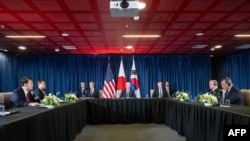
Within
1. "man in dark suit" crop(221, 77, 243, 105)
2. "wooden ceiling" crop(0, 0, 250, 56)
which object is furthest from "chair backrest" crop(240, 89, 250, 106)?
"wooden ceiling" crop(0, 0, 250, 56)

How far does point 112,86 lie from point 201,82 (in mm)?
5210

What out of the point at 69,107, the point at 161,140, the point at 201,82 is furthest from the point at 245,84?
the point at 69,107

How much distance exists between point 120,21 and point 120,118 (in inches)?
127

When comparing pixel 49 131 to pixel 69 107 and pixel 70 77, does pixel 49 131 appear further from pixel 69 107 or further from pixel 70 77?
pixel 70 77

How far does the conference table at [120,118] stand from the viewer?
3100mm

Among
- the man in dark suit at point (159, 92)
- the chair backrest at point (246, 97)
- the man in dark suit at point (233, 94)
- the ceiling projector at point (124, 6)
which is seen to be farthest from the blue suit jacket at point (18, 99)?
the man in dark suit at point (159, 92)

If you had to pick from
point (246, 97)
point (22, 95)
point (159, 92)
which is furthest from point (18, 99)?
point (159, 92)

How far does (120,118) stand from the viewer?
28.3 ft

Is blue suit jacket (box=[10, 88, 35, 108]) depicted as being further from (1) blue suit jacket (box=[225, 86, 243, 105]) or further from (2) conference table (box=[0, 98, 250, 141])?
(1) blue suit jacket (box=[225, 86, 243, 105])

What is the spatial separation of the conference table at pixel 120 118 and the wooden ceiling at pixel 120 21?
6.41 feet

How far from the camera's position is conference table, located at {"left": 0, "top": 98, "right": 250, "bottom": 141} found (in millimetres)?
3100

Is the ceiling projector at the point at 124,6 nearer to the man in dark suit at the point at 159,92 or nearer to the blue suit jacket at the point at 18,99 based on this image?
the blue suit jacket at the point at 18,99

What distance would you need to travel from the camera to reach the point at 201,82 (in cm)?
1464

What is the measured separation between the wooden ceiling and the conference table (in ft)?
6.41
